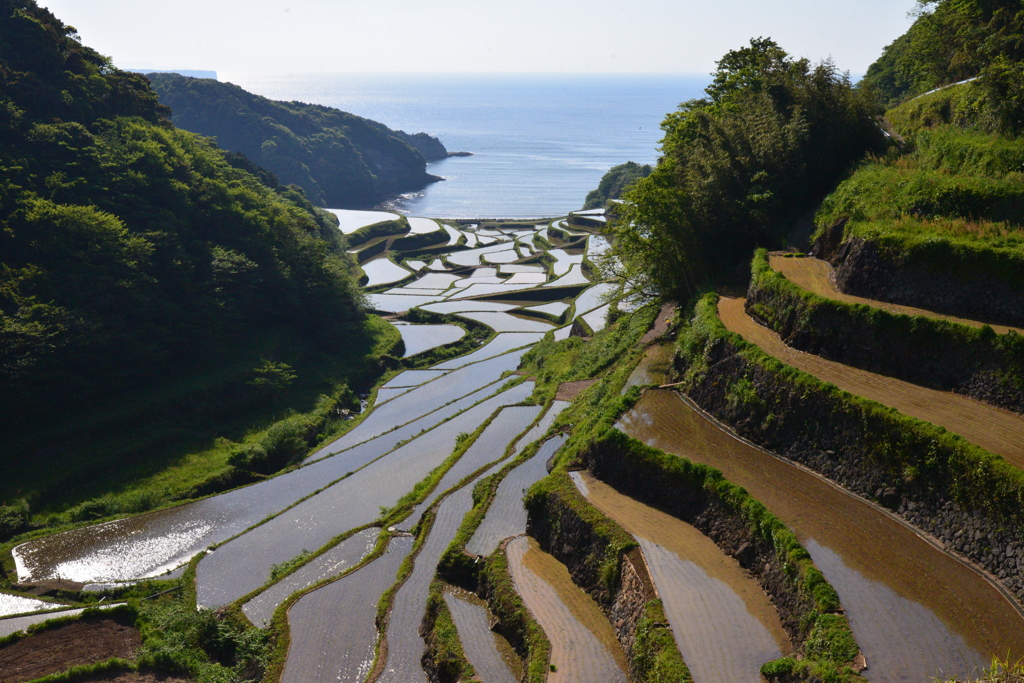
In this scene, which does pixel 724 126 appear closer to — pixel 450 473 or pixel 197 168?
pixel 450 473

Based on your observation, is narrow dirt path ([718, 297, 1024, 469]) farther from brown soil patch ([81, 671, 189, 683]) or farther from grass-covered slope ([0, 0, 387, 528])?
grass-covered slope ([0, 0, 387, 528])

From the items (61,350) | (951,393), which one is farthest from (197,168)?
(951,393)

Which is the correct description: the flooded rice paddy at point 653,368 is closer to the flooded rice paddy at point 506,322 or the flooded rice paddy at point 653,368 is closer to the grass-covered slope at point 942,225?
the grass-covered slope at point 942,225

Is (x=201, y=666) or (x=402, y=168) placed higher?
(x=402, y=168)

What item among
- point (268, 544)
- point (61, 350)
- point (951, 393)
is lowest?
point (268, 544)

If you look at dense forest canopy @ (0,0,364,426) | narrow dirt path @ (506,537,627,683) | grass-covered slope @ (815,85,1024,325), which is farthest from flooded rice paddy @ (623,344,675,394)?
dense forest canopy @ (0,0,364,426)

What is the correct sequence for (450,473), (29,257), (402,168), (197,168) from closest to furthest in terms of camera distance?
1. (450,473)
2. (29,257)
3. (197,168)
4. (402,168)
